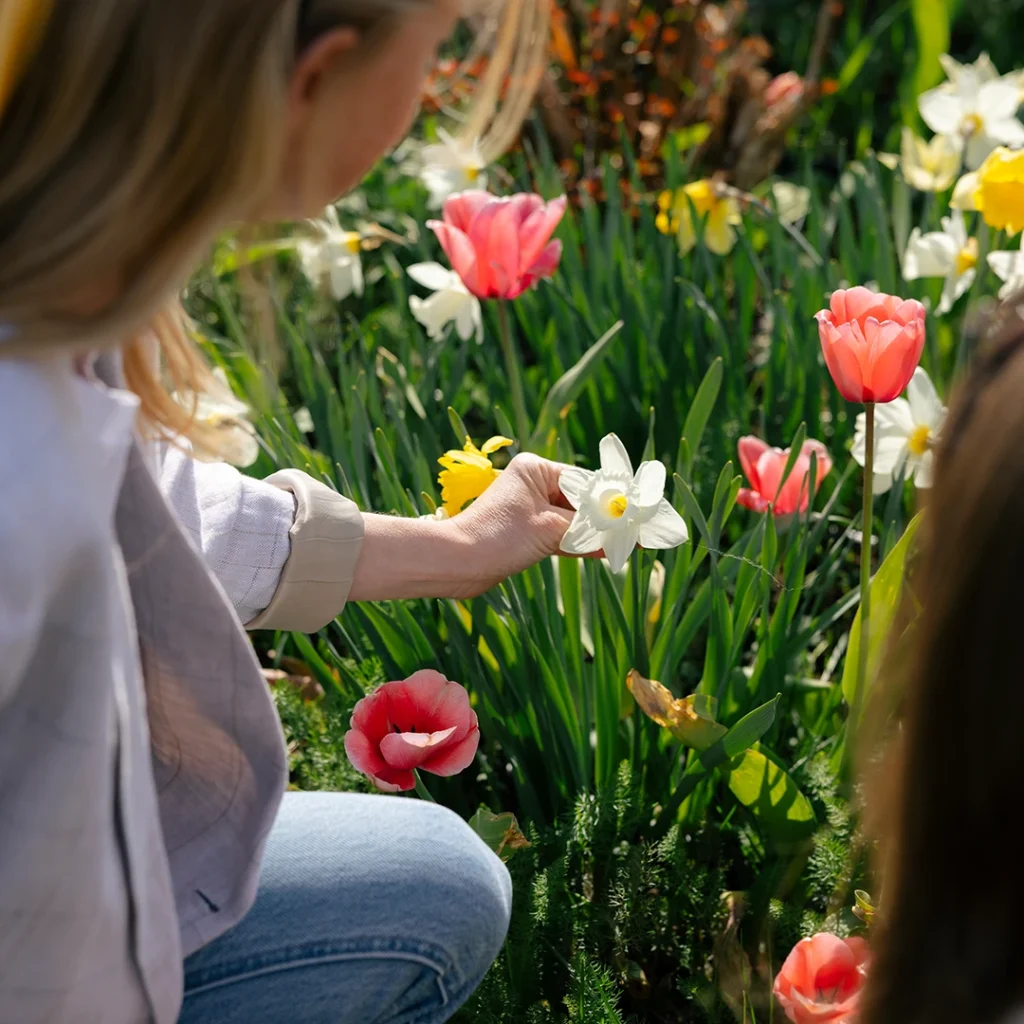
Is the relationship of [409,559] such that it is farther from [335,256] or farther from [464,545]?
[335,256]

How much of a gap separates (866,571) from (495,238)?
1.86 ft

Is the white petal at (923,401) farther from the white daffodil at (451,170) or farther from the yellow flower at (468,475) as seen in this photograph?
the white daffodil at (451,170)

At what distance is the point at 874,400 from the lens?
118 centimetres

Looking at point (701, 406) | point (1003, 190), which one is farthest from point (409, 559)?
point (1003, 190)

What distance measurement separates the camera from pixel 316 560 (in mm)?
1207

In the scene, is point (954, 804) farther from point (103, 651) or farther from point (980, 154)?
point (980, 154)

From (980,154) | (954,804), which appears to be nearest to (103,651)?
(954,804)

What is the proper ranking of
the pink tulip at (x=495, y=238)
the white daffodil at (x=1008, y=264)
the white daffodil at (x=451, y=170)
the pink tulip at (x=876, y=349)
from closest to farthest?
1. the pink tulip at (x=876, y=349)
2. the pink tulip at (x=495, y=238)
3. the white daffodil at (x=1008, y=264)
4. the white daffodil at (x=451, y=170)

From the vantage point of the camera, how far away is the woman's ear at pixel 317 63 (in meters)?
0.74

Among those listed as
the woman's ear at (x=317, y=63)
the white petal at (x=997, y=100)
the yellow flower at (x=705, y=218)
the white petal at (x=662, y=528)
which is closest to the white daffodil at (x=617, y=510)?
the white petal at (x=662, y=528)

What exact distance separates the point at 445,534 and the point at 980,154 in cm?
123

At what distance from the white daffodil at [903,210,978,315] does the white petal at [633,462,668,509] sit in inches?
29.1

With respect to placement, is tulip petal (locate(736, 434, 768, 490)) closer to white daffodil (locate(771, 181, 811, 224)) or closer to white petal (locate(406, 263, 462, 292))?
white petal (locate(406, 263, 462, 292))

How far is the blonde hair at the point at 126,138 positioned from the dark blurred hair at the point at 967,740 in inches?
16.3
